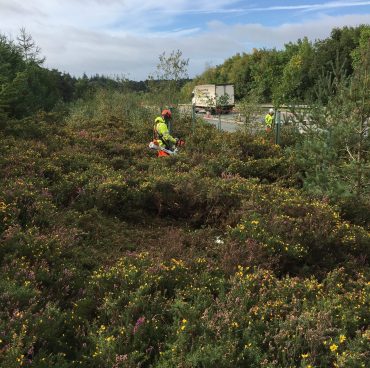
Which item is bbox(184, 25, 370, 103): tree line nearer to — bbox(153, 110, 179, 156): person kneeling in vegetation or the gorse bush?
bbox(153, 110, 179, 156): person kneeling in vegetation

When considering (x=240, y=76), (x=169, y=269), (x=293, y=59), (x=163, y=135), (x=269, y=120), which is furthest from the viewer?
(x=240, y=76)

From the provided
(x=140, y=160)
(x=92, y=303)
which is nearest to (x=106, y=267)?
(x=92, y=303)

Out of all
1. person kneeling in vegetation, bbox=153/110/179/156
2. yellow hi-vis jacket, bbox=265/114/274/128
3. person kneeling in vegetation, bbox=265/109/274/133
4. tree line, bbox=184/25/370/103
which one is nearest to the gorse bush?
person kneeling in vegetation, bbox=153/110/179/156

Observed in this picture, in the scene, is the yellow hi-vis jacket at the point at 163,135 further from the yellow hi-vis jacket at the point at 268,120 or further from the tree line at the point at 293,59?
the tree line at the point at 293,59

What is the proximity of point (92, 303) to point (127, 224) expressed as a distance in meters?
2.68

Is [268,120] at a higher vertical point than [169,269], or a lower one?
higher

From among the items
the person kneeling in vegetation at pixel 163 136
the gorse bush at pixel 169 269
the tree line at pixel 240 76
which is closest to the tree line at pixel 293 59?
the tree line at pixel 240 76

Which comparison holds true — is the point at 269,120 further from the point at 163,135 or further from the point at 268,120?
the point at 163,135

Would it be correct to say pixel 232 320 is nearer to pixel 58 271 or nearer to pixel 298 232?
pixel 58 271

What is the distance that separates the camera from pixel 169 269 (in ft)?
14.0

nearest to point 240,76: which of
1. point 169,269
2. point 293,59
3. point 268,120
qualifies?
point 293,59

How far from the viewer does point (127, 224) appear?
21.1ft

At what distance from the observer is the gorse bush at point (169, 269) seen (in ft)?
10.2

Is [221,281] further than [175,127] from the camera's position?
No
